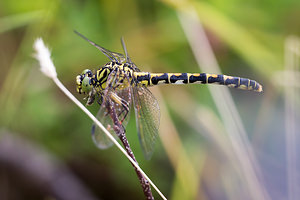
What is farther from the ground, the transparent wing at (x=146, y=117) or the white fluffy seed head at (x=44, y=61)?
the white fluffy seed head at (x=44, y=61)

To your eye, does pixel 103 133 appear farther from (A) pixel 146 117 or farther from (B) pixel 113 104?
(A) pixel 146 117

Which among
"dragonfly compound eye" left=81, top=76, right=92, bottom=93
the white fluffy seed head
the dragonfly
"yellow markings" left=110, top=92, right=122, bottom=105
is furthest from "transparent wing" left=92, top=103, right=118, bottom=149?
the white fluffy seed head

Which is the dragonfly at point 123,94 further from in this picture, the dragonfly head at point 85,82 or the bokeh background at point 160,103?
→ the bokeh background at point 160,103

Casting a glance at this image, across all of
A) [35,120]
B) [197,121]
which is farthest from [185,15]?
[35,120]

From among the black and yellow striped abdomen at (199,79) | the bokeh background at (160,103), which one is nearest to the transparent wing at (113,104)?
the black and yellow striped abdomen at (199,79)

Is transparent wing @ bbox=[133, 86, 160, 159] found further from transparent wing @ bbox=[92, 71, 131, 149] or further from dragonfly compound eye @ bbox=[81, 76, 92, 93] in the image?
dragonfly compound eye @ bbox=[81, 76, 92, 93]

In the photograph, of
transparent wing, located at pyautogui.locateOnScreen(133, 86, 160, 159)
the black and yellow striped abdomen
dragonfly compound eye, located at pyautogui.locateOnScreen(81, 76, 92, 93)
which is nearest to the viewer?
transparent wing, located at pyautogui.locateOnScreen(133, 86, 160, 159)

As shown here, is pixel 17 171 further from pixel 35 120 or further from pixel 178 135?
pixel 178 135
